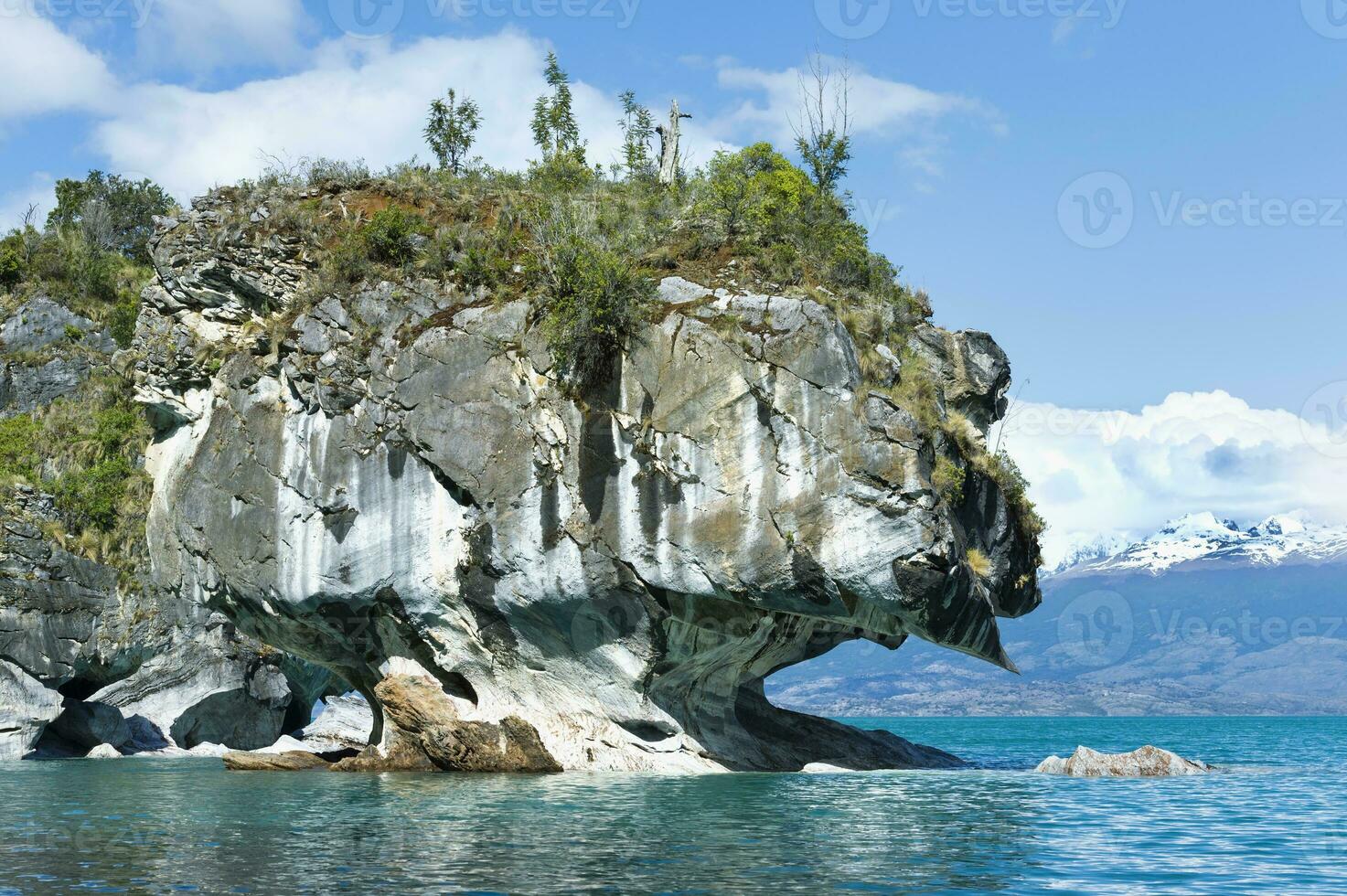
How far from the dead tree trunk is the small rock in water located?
2028 centimetres

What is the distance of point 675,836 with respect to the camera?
17.1m

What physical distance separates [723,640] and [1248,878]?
15404mm

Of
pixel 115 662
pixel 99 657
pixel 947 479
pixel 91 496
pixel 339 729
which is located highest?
pixel 91 496

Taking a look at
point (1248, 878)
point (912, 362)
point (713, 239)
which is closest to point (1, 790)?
point (713, 239)

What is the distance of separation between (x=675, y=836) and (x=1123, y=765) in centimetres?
1501

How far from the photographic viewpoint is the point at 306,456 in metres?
30.3

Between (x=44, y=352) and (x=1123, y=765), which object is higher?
(x=44, y=352)

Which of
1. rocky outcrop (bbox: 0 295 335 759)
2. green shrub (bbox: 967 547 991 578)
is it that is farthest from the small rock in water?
rocky outcrop (bbox: 0 295 335 759)

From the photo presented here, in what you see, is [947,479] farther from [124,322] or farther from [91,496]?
[124,322]

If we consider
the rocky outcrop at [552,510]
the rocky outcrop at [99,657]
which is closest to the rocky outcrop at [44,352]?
the rocky outcrop at [99,657]

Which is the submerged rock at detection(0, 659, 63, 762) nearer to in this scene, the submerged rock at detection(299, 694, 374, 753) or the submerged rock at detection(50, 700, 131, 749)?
the submerged rock at detection(50, 700, 131, 749)

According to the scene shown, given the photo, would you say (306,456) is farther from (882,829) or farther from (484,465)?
(882,829)

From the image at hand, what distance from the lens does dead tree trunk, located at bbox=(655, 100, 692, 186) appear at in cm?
3850

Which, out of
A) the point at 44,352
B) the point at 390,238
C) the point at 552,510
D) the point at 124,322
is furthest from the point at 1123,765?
the point at 44,352
